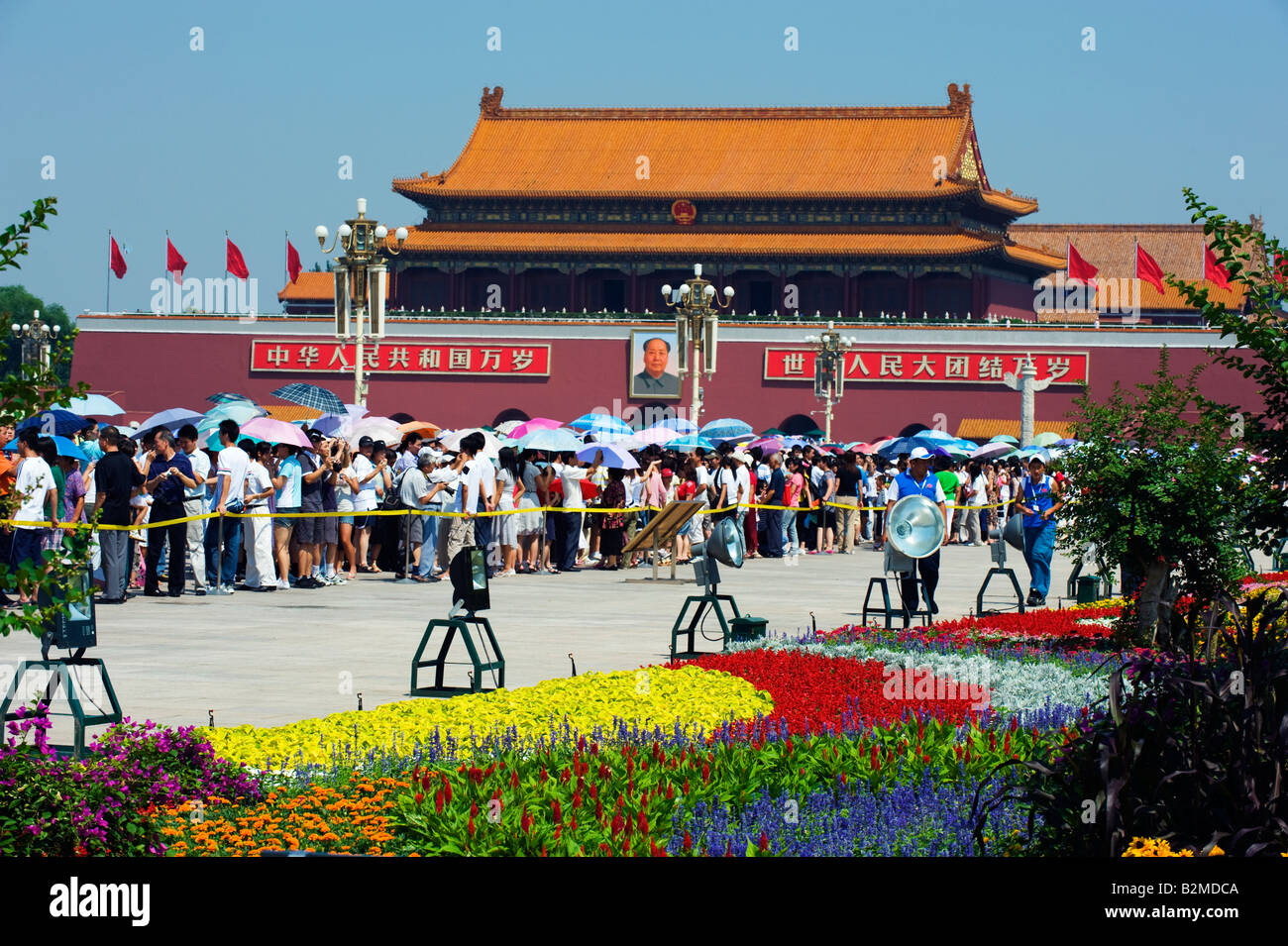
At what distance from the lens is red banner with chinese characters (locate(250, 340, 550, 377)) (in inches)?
2105

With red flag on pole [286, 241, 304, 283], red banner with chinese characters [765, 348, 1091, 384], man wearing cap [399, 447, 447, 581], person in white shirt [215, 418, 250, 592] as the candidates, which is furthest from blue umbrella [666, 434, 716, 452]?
red flag on pole [286, 241, 304, 283]

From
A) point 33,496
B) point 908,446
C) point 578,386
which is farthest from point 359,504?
point 578,386

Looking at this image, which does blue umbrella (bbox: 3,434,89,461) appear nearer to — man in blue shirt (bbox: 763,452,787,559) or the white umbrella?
the white umbrella

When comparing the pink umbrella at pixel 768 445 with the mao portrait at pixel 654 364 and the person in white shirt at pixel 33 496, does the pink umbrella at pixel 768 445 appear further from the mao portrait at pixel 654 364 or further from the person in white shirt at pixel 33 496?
the mao portrait at pixel 654 364

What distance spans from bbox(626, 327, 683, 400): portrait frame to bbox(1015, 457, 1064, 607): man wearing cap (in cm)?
3571

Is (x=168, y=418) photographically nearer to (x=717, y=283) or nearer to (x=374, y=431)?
(x=374, y=431)

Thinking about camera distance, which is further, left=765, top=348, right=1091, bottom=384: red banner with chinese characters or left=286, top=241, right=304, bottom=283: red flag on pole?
left=286, top=241, right=304, bottom=283: red flag on pole

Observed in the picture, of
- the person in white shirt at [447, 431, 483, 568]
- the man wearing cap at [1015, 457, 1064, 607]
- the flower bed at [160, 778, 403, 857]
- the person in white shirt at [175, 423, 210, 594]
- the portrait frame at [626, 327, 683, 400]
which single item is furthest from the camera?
the portrait frame at [626, 327, 683, 400]

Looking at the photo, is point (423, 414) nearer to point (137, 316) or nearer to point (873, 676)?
point (137, 316)

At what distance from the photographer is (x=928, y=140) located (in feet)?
183

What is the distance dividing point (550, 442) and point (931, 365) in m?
30.0

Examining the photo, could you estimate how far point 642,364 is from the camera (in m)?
52.9

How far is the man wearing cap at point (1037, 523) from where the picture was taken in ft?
55.6

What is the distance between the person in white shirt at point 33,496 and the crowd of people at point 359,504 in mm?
18
